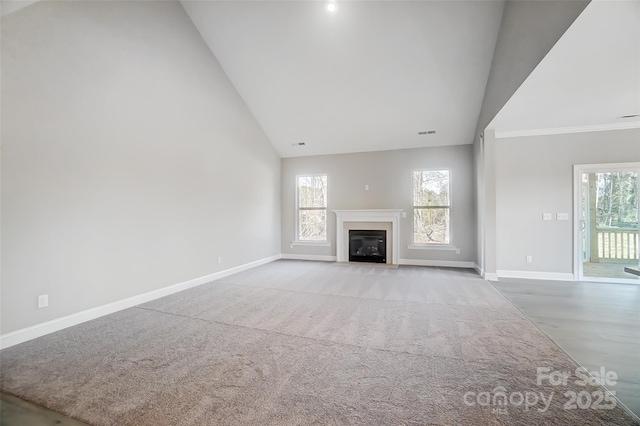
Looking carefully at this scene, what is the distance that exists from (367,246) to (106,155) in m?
5.26

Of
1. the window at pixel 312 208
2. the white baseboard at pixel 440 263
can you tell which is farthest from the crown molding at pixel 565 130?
the window at pixel 312 208

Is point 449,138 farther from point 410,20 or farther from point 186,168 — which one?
point 186,168

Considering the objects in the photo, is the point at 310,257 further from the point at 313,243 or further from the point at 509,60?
the point at 509,60

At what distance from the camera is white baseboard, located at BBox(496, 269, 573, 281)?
4.67m

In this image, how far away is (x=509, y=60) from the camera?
3.43m

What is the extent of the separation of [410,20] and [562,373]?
172 inches

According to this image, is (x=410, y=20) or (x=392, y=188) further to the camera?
(x=392, y=188)

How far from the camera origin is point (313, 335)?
2561mm

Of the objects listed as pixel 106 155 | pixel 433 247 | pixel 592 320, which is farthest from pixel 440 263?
pixel 106 155

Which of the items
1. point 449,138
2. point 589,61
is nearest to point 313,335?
point 589,61

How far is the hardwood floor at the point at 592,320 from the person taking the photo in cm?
201

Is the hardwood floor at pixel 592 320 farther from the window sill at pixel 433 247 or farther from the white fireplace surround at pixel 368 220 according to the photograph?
the white fireplace surround at pixel 368 220

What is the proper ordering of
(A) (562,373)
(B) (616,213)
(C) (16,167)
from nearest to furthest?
(A) (562,373)
(C) (16,167)
(B) (616,213)

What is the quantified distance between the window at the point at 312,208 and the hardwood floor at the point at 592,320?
400 centimetres
